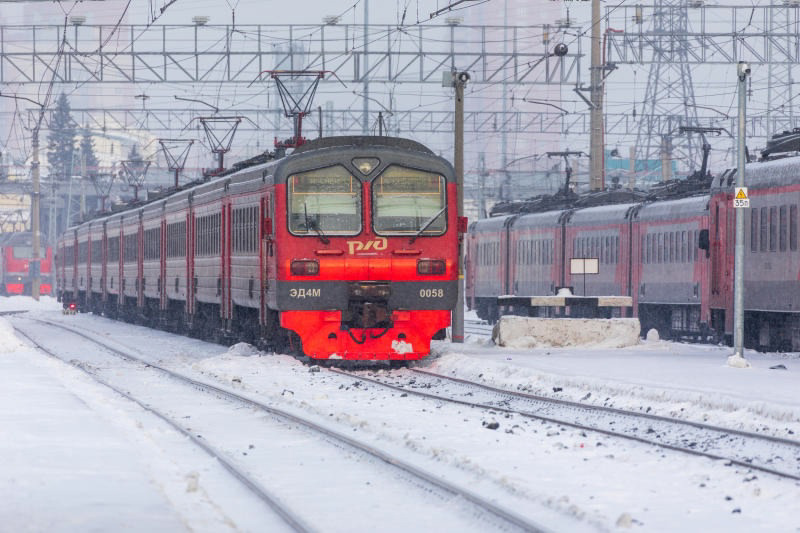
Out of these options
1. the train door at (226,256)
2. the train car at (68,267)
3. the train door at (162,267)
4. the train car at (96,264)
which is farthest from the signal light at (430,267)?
the train car at (68,267)

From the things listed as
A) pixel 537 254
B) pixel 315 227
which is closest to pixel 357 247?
pixel 315 227

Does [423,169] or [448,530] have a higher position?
[423,169]

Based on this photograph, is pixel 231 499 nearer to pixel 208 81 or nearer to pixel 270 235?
pixel 270 235

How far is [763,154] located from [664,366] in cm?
613

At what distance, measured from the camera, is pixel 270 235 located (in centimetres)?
2175

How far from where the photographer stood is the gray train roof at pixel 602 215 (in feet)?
118

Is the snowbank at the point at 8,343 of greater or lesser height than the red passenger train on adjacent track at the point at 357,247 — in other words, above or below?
below

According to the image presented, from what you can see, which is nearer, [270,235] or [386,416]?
A: [386,416]

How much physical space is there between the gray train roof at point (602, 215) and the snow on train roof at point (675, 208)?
880 mm

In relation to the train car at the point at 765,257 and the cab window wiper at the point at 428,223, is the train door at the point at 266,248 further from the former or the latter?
the train car at the point at 765,257

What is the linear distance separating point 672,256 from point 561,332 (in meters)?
7.69

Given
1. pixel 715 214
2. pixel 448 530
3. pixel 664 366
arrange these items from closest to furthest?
pixel 448 530
pixel 664 366
pixel 715 214

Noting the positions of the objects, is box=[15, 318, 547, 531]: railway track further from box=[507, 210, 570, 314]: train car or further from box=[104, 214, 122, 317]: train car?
box=[104, 214, 122, 317]: train car

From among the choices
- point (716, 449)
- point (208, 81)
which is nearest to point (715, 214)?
point (716, 449)
